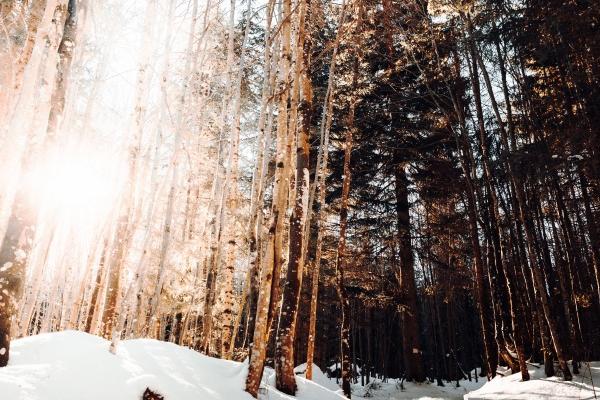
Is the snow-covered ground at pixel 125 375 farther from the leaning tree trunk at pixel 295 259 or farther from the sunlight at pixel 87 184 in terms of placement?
the sunlight at pixel 87 184

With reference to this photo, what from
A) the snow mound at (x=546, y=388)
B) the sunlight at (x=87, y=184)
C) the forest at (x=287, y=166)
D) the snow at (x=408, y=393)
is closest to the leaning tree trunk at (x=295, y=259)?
the forest at (x=287, y=166)

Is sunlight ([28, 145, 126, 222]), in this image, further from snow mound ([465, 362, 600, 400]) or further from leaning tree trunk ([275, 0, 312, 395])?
snow mound ([465, 362, 600, 400])

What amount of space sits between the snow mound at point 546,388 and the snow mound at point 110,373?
464 cm

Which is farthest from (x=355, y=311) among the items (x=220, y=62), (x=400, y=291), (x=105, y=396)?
(x=105, y=396)

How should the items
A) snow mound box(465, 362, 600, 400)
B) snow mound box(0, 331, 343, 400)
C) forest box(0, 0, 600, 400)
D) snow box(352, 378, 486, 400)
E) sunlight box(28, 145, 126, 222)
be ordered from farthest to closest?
snow box(352, 378, 486, 400) → sunlight box(28, 145, 126, 222) → snow mound box(465, 362, 600, 400) → forest box(0, 0, 600, 400) → snow mound box(0, 331, 343, 400)

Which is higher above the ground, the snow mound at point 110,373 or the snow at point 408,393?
the snow mound at point 110,373

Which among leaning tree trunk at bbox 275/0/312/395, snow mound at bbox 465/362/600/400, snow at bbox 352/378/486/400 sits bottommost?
snow at bbox 352/378/486/400

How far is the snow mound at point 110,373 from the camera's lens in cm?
362

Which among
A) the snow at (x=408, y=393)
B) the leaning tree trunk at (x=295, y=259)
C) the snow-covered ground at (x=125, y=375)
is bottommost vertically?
the snow at (x=408, y=393)

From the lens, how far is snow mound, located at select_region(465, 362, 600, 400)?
7.39 metres

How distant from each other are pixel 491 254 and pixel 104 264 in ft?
33.6

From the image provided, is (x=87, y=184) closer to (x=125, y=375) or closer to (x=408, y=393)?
(x=125, y=375)

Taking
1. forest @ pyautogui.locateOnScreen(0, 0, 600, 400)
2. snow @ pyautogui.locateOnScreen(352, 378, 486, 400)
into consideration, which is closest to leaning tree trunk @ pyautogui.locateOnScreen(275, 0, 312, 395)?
forest @ pyautogui.locateOnScreen(0, 0, 600, 400)

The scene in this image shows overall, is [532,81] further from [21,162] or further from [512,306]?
[21,162]
